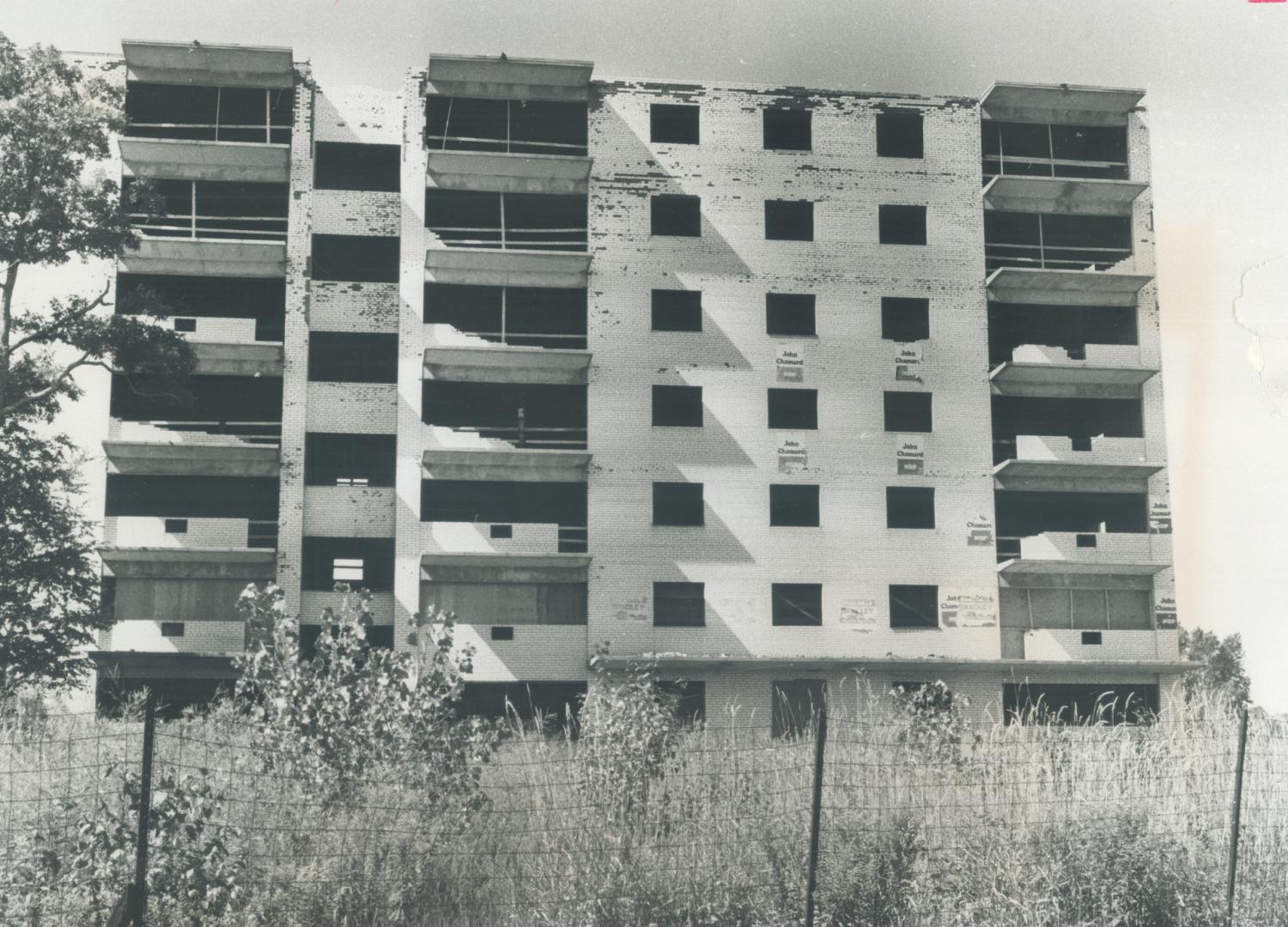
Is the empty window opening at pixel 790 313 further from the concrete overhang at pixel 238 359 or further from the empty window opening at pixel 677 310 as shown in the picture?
the concrete overhang at pixel 238 359

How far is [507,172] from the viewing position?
126ft

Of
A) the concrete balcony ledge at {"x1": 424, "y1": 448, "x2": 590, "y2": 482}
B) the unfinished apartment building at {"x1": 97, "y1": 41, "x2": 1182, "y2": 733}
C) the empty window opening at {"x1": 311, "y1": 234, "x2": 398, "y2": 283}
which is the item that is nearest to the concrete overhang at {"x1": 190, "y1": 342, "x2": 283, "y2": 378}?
the unfinished apartment building at {"x1": 97, "y1": 41, "x2": 1182, "y2": 733}

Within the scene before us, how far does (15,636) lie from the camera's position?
34.9 m

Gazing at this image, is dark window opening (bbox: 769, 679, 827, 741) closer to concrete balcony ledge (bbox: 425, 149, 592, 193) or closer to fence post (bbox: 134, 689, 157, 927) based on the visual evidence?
concrete balcony ledge (bbox: 425, 149, 592, 193)

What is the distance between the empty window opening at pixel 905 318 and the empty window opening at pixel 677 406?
5704 millimetres

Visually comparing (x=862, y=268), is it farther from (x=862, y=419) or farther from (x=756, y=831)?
(x=756, y=831)

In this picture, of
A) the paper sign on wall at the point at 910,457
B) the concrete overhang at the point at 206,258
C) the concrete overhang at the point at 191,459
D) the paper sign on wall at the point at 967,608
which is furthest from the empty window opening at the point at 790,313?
the concrete overhang at the point at 191,459

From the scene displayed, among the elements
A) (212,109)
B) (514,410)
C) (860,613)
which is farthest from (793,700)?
(212,109)

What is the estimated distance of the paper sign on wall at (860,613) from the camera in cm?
3741

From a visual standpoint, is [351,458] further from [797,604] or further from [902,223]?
[902,223]

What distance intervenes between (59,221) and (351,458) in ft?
32.2

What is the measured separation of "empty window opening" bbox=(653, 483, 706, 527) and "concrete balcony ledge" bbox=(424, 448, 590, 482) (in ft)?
7.05

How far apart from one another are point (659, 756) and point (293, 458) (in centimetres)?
A: 2596

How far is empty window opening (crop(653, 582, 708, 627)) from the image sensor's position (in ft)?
121
